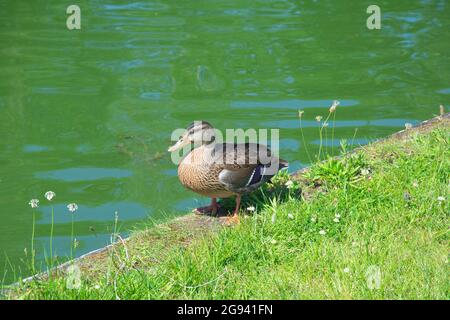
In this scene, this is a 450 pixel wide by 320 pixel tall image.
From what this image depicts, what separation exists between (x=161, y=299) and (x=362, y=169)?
2327mm

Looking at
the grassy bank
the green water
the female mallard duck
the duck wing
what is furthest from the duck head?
the green water

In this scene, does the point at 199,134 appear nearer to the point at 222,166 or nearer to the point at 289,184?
the point at 222,166

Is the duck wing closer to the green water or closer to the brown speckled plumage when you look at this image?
the brown speckled plumage

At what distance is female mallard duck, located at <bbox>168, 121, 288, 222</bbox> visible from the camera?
19.0ft

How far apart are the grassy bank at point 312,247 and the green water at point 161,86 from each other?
144 cm

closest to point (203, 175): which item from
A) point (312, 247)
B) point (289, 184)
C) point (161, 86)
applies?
point (289, 184)

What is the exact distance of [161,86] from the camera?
10.2 meters

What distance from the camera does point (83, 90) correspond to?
9945mm

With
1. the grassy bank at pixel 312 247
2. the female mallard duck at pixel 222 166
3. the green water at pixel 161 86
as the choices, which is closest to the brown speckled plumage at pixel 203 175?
the female mallard duck at pixel 222 166

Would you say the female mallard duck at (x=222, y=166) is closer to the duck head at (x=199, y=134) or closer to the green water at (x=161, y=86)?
the duck head at (x=199, y=134)

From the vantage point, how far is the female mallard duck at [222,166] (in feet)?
19.0

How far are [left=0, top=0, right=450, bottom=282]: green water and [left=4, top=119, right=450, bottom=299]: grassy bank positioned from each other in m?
1.44

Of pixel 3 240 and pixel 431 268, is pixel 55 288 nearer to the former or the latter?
pixel 431 268

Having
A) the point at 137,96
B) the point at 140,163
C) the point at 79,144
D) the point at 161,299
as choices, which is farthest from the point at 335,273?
the point at 137,96
